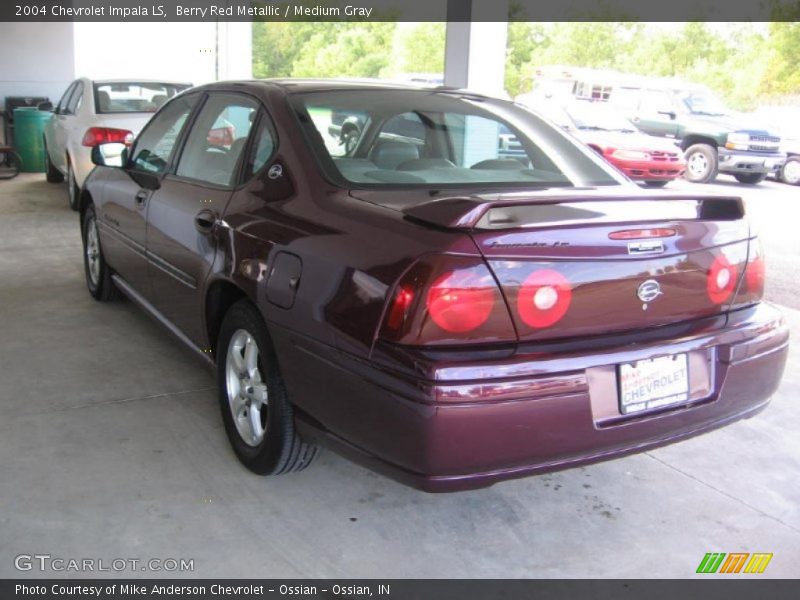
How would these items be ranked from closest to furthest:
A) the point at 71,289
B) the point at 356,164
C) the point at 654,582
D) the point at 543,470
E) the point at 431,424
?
1. the point at 431,424
2. the point at 543,470
3. the point at 654,582
4. the point at 356,164
5. the point at 71,289

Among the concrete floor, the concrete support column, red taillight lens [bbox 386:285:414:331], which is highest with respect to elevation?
the concrete support column

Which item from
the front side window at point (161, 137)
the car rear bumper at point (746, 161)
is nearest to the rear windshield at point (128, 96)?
the front side window at point (161, 137)

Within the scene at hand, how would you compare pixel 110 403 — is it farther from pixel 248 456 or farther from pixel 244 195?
pixel 244 195

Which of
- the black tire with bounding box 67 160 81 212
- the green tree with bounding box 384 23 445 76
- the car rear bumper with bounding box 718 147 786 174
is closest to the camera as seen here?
the black tire with bounding box 67 160 81 212

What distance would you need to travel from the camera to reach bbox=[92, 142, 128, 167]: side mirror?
4.65 meters

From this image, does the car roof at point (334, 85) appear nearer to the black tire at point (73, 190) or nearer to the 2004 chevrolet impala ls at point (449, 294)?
the 2004 chevrolet impala ls at point (449, 294)

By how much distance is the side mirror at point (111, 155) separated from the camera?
4648mm

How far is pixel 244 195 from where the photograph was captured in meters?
3.22

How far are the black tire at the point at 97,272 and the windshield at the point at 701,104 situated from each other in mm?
13541

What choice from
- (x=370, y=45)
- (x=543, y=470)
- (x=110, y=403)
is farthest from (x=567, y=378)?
(x=370, y=45)

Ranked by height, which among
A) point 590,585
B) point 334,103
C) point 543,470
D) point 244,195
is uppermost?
point 334,103

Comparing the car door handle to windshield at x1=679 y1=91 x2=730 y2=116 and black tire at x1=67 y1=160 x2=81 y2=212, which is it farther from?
windshield at x1=679 y1=91 x2=730 y2=116

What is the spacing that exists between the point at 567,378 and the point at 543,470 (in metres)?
0.29

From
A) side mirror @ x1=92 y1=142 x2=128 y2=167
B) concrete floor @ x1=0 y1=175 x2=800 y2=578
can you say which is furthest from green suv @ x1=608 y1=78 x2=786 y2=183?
side mirror @ x1=92 y1=142 x2=128 y2=167
